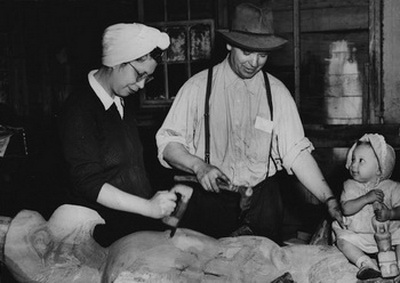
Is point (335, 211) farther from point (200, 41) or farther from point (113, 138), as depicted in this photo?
point (200, 41)

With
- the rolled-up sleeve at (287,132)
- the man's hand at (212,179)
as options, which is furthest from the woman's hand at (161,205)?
the rolled-up sleeve at (287,132)

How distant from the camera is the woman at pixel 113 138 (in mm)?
3004

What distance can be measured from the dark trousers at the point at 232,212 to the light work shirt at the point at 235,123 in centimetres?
18

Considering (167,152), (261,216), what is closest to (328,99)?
(261,216)

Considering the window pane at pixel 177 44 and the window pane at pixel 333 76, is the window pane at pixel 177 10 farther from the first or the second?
the window pane at pixel 333 76

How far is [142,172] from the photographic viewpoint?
11.4 feet

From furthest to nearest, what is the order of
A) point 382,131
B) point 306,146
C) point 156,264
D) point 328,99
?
point 328,99
point 382,131
point 306,146
point 156,264

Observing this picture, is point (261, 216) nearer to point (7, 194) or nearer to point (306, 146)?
point (306, 146)

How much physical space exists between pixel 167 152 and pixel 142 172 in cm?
35

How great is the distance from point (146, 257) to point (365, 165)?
4.56 ft

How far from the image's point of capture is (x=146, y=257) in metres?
2.99

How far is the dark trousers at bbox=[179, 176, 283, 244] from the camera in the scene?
4.08m

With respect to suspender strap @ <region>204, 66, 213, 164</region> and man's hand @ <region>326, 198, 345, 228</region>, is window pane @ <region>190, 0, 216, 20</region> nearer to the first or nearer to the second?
suspender strap @ <region>204, 66, 213, 164</region>


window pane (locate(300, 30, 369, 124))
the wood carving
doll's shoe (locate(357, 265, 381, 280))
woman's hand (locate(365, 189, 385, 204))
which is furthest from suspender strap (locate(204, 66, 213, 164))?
window pane (locate(300, 30, 369, 124))
